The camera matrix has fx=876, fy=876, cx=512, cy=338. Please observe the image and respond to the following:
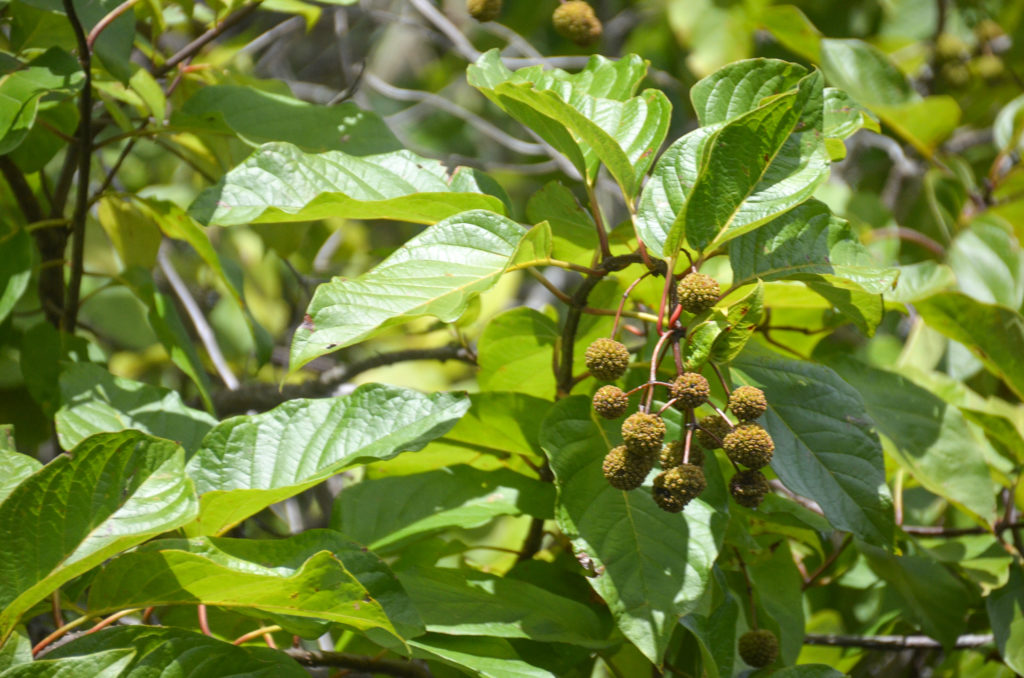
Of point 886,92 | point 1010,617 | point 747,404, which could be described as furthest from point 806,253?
point 886,92

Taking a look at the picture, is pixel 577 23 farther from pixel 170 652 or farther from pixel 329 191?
pixel 170 652

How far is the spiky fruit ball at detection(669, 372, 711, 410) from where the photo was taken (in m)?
0.81

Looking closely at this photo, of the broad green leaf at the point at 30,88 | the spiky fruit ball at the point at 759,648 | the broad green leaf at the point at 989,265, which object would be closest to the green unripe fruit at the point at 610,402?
the spiky fruit ball at the point at 759,648

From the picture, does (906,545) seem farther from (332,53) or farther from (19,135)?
(332,53)

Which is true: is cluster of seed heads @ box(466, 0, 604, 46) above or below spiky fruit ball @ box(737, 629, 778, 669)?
above

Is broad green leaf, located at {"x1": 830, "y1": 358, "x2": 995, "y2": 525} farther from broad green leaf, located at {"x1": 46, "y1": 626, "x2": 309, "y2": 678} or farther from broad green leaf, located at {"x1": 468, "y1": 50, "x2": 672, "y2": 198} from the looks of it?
broad green leaf, located at {"x1": 46, "y1": 626, "x2": 309, "y2": 678}

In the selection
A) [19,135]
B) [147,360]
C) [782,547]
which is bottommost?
[147,360]

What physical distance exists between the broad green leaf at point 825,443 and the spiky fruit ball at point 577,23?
676mm

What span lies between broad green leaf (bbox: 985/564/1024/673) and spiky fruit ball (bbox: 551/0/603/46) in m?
1.04

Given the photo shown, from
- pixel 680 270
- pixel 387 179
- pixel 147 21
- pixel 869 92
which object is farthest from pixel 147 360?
pixel 869 92

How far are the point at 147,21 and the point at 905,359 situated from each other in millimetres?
1558

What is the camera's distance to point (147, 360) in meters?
2.29

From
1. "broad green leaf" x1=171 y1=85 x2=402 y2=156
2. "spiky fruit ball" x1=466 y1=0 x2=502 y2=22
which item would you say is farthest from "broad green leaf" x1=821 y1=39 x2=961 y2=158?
"broad green leaf" x1=171 y1=85 x2=402 y2=156

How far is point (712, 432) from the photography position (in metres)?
0.88
